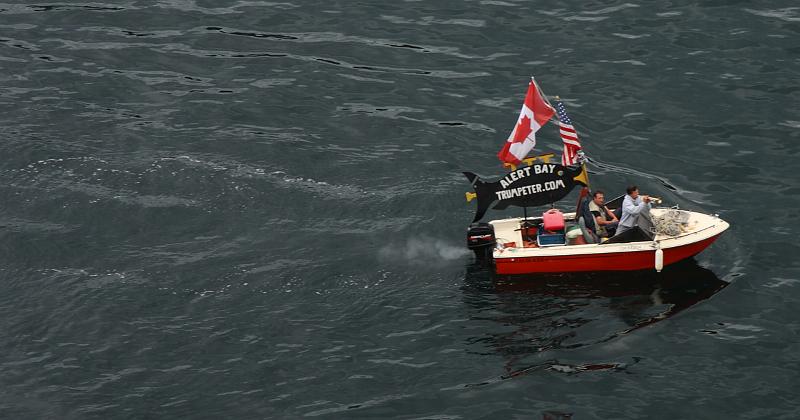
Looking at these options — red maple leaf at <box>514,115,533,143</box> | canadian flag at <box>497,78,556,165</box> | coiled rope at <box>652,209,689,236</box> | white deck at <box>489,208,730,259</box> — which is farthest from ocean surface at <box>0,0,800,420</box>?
red maple leaf at <box>514,115,533,143</box>

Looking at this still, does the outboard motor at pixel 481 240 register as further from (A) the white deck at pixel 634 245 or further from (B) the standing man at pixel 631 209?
(B) the standing man at pixel 631 209

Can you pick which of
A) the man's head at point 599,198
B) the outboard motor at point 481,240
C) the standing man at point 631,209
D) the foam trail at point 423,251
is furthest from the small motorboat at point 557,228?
the foam trail at point 423,251

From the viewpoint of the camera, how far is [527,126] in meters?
34.5

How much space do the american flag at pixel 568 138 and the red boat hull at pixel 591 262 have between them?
3.63m

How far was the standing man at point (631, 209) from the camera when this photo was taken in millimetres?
33562

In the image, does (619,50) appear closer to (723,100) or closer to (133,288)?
(723,100)

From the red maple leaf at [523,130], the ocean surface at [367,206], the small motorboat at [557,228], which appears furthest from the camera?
the red maple leaf at [523,130]

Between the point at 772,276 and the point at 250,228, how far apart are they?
57.6 ft

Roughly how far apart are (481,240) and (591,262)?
363 centimetres

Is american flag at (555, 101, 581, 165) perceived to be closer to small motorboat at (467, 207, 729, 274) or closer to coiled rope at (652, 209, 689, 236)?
small motorboat at (467, 207, 729, 274)

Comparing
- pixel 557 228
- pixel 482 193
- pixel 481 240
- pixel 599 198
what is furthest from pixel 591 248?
pixel 482 193

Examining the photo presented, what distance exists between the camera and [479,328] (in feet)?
102

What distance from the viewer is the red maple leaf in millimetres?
34500

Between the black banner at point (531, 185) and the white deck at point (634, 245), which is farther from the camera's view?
the black banner at point (531, 185)
